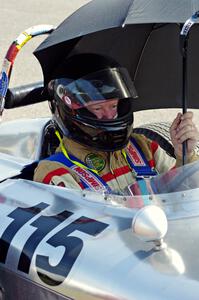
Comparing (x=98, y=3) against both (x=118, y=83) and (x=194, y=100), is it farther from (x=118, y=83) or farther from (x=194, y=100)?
(x=194, y=100)

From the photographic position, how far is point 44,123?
3.45 metres

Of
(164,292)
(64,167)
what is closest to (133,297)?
(164,292)

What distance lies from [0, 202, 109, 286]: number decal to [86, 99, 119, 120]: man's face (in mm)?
525

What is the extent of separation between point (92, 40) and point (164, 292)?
1729 mm

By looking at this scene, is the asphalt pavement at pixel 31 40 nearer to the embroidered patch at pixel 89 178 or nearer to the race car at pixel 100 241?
the embroidered patch at pixel 89 178

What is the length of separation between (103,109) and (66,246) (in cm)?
77

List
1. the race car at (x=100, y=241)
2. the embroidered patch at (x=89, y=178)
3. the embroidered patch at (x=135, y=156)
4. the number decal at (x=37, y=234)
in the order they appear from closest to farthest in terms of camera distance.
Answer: the race car at (x=100, y=241)
the number decal at (x=37, y=234)
the embroidered patch at (x=89, y=178)
the embroidered patch at (x=135, y=156)

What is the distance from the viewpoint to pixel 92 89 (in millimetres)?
2896

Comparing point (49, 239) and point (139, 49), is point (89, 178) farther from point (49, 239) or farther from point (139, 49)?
point (139, 49)

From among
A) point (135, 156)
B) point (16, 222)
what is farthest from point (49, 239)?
point (135, 156)

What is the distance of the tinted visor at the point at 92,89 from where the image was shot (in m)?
2.90

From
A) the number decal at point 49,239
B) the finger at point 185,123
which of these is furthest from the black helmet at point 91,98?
the number decal at point 49,239

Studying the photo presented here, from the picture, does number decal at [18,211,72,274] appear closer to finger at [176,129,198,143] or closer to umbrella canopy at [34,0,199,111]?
finger at [176,129,198,143]

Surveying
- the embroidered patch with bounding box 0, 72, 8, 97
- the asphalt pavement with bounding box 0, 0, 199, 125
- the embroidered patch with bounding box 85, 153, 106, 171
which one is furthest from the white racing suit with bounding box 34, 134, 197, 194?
the asphalt pavement with bounding box 0, 0, 199, 125
